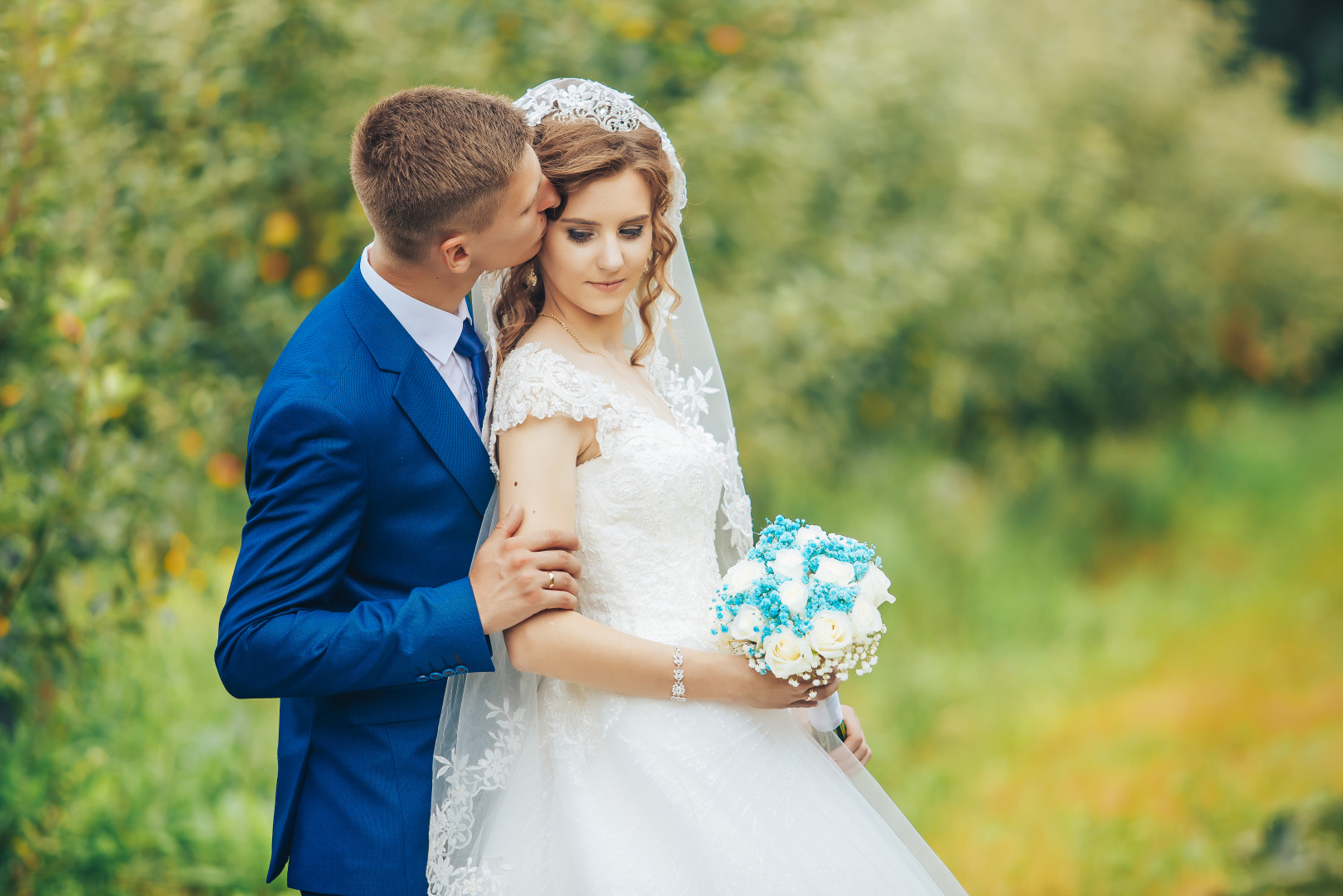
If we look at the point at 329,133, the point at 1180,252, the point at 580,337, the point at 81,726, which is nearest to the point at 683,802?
the point at 580,337

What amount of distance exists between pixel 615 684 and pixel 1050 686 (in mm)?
4567

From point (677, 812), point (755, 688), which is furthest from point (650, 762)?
point (755, 688)

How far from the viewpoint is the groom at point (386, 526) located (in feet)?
5.76

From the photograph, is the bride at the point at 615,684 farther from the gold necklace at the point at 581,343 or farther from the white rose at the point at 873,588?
the white rose at the point at 873,588

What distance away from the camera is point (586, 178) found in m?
2.13

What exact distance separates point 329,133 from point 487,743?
321 cm

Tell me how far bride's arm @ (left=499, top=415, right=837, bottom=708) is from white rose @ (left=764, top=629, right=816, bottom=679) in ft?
0.35

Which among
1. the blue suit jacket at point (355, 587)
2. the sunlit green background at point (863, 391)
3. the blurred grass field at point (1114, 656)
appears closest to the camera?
the blue suit jacket at point (355, 587)

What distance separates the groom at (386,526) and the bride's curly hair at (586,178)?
97mm

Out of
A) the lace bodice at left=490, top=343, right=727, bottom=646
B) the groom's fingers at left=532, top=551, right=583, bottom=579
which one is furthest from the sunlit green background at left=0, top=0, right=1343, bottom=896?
the groom's fingers at left=532, top=551, right=583, bottom=579

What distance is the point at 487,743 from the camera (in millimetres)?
2061

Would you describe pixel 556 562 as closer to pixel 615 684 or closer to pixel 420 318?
pixel 615 684

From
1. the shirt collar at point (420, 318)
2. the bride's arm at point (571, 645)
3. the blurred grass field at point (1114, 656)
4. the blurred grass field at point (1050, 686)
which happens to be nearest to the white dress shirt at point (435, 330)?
the shirt collar at point (420, 318)

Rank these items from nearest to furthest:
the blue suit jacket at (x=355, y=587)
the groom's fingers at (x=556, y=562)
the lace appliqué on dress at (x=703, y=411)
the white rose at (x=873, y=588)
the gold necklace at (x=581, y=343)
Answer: the blue suit jacket at (x=355, y=587), the groom's fingers at (x=556, y=562), the white rose at (x=873, y=588), the gold necklace at (x=581, y=343), the lace appliqué on dress at (x=703, y=411)
